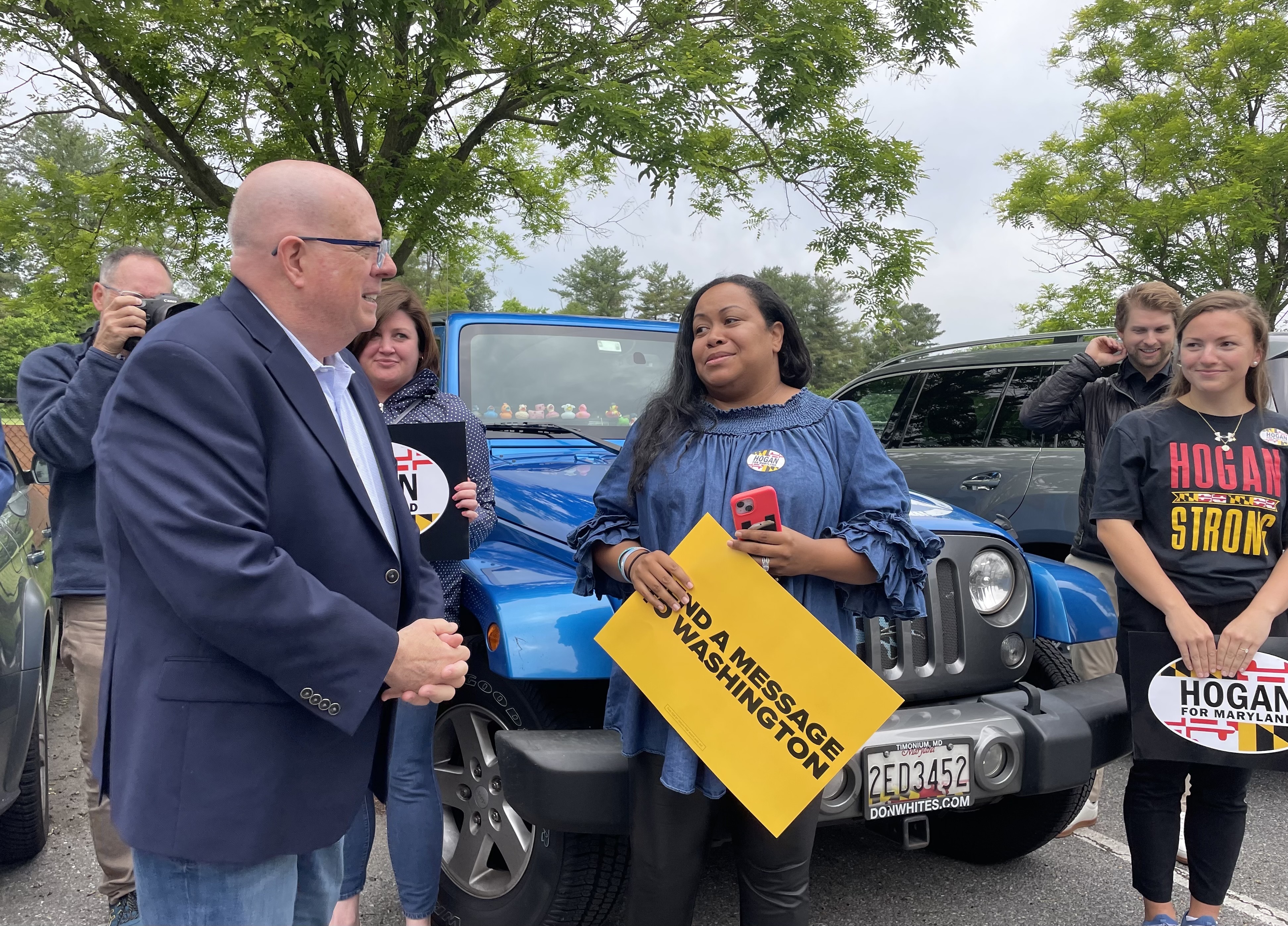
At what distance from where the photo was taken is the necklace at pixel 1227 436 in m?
2.61

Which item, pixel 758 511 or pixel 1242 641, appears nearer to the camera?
pixel 758 511

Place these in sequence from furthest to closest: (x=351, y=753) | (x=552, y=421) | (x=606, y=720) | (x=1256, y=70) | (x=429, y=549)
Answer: (x=1256, y=70)
(x=552, y=421)
(x=429, y=549)
(x=606, y=720)
(x=351, y=753)

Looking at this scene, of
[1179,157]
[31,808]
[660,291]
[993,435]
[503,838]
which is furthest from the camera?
[660,291]

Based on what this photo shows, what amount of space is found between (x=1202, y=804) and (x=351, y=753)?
2.39 m

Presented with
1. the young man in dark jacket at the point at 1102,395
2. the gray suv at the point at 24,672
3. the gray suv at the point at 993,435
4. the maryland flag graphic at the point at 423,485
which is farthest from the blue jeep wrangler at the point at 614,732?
the gray suv at the point at 993,435

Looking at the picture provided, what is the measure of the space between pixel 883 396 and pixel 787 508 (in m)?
4.91

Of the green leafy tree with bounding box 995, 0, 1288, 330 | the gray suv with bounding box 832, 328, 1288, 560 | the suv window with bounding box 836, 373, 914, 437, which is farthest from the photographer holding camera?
the green leafy tree with bounding box 995, 0, 1288, 330

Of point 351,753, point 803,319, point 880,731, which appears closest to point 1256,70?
point 880,731

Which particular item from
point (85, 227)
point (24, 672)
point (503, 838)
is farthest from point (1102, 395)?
point (85, 227)

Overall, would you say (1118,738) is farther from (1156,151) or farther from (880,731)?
(1156,151)

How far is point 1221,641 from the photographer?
2.47 meters

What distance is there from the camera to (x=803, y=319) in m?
56.9

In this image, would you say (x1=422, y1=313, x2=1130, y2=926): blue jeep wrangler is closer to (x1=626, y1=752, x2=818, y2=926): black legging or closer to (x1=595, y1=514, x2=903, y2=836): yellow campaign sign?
(x1=626, y1=752, x2=818, y2=926): black legging

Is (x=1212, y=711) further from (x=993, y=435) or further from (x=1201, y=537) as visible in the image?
(x=993, y=435)
